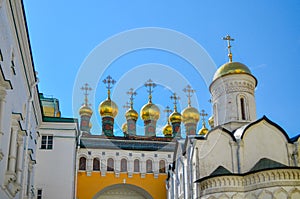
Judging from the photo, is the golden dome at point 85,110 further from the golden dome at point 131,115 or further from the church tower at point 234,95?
the church tower at point 234,95

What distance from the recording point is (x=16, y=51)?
42.1 feet

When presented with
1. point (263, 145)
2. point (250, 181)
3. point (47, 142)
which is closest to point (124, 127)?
point (47, 142)

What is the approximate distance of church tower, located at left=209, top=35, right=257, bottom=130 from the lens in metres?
21.5

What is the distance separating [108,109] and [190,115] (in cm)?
630

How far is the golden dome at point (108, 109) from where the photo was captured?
3275 centimetres

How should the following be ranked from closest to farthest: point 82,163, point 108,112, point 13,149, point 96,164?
point 13,149 < point 82,163 < point 96,164 < point 108,112

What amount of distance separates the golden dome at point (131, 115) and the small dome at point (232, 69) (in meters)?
12.1

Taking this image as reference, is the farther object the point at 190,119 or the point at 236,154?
the point at 190,119

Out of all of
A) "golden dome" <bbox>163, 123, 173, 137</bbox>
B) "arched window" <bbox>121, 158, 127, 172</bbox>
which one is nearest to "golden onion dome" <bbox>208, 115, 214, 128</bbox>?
"golden dome" <bbox>163, 123, 173, 137</bbox>

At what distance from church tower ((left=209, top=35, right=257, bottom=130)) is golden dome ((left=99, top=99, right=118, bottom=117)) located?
12.0m

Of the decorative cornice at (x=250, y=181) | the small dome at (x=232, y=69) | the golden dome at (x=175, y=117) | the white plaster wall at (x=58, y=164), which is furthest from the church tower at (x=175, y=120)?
the decorative cornice at (x=250, y=181)

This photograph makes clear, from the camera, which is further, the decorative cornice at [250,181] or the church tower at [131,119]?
the church tower at [131,119]

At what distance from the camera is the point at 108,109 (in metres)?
32.8

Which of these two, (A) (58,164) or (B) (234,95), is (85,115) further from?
(B) (234,95)
